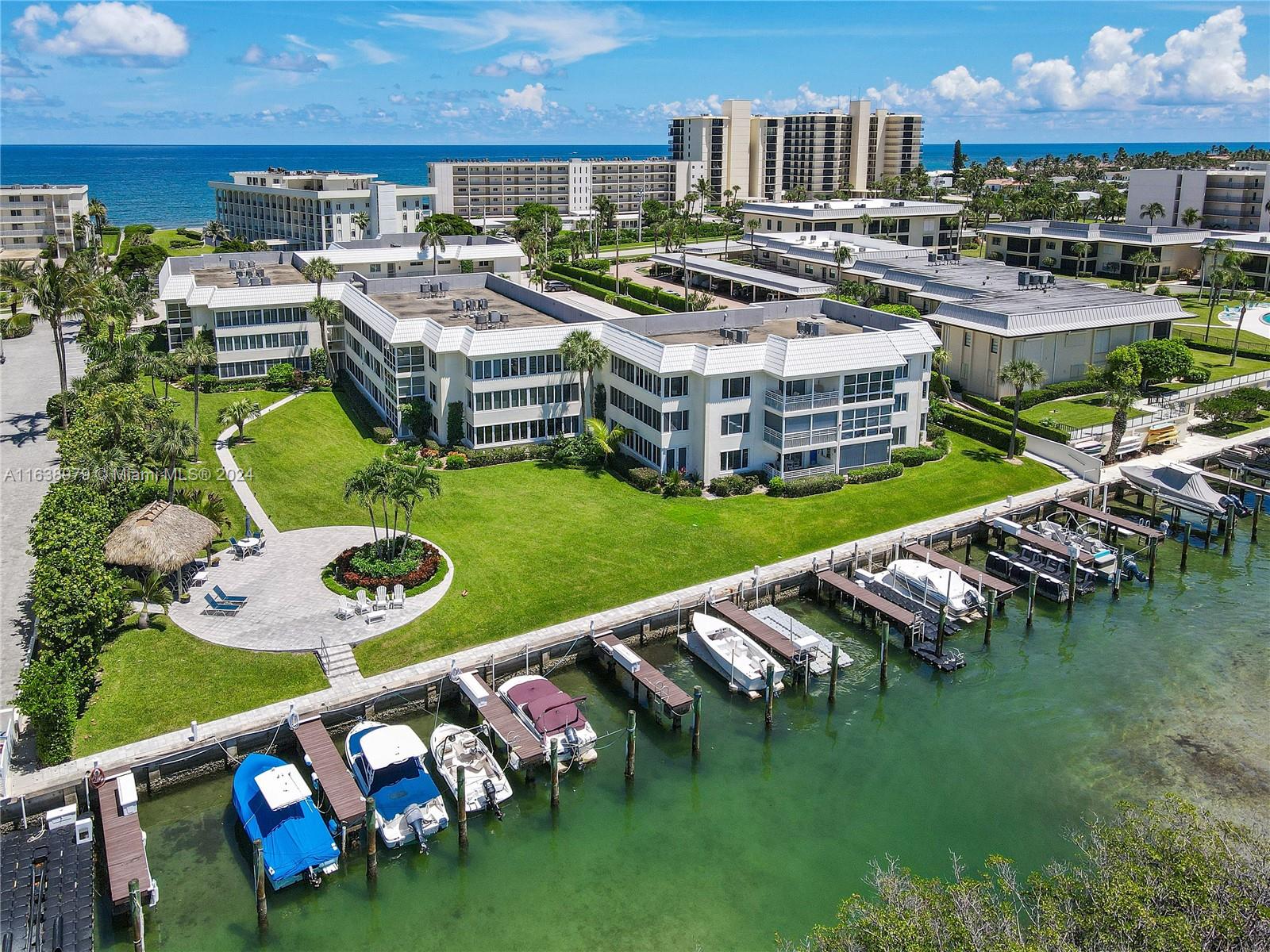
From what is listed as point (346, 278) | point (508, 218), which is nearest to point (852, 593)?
point (346, 278)

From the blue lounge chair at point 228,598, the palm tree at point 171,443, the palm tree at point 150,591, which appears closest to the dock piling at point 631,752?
the blue lounge chair at point 228,598

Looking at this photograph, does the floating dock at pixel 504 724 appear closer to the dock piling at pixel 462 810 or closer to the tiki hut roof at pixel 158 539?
the dock piling at pixel 462 810

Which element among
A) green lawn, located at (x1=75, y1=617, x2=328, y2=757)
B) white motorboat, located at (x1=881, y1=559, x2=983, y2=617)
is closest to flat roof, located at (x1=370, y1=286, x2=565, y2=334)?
white motorboat, located at (x1=881, y1=559, x2=983, y2=617)

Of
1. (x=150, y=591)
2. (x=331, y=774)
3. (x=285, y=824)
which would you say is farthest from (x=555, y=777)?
(x=150, y=591)

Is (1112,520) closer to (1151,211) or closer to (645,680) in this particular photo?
(645,680)

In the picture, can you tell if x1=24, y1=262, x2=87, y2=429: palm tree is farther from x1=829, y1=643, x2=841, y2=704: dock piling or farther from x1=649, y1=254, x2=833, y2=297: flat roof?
x1=649, y1=254, x2=833, y2=297: flat roof

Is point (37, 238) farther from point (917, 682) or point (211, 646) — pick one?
point (917, 682)

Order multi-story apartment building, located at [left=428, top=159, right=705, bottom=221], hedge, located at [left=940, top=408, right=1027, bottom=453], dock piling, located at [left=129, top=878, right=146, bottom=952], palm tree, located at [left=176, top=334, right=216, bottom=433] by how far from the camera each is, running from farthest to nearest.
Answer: multi-story apartment building, located at [left=428, top=159, right=705, bottom=221] → hedge, located at [left=940, top=408, right=1027, bottom=453] → palm tree, located at [left=176, top=334, right=216, bottom=433] → dock piling, located at [left=129, top=878, right=146, bottom=952]
